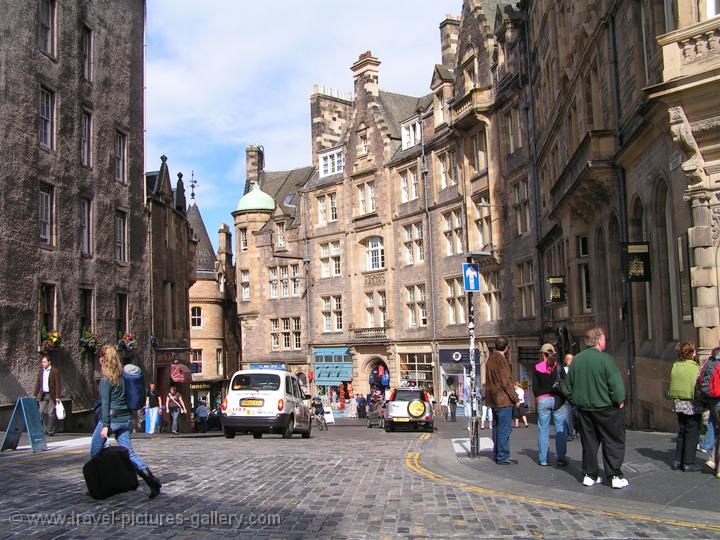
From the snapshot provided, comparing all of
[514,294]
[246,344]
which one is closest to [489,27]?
[514,294]

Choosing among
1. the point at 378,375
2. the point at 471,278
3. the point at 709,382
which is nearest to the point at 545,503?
the point at 709,382

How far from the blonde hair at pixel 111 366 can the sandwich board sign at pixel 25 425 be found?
5.70 m

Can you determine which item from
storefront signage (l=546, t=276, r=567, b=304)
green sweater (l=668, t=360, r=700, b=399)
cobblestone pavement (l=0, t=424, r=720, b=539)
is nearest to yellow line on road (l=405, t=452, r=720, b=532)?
cobblestone pavement (l=0, t=424, r=720, b=539)

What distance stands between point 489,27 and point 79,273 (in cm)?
2411

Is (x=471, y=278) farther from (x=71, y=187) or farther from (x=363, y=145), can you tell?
(x=363, y=145)

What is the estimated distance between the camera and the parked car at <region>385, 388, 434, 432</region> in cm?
2798

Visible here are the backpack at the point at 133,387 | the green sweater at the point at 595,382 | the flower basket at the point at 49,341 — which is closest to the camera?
the backpack at the point at 133,387

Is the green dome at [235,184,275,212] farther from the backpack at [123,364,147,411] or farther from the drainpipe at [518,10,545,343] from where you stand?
the backpack at [123,364,147,411]

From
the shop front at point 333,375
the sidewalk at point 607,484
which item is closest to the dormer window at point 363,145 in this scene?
the shop front at point 333,375

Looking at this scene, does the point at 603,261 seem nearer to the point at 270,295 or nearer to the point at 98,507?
the point at 98,507

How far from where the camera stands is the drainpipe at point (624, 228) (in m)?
19.5

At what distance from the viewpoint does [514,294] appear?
3828 cm

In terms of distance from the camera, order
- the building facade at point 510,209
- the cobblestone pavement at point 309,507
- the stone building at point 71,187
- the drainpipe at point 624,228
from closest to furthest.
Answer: the cobblestone pavement at point 309,507 → the building facade at point 510,209 → the drainpipe at point 624,228 → the stone building at point 71,187

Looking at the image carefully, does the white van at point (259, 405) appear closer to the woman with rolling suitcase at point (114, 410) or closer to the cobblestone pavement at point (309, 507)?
the cobblestone pavement at point (309, 507)
